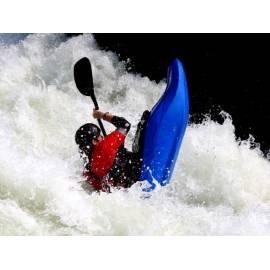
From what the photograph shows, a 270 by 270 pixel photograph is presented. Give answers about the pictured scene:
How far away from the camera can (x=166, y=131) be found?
272cm

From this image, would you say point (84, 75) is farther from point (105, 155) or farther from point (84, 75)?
point (105, 155)

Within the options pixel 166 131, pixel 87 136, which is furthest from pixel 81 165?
pixel 166 131

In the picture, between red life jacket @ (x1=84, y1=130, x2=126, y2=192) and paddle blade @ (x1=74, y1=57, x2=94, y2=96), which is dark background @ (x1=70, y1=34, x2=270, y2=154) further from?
red life jacket @ (x1=84, y1=130, x2=126, y2=192)

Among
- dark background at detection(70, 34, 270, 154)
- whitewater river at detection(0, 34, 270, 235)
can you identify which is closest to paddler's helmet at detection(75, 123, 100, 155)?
whitewater river at detection(0, 34, 270, 235)

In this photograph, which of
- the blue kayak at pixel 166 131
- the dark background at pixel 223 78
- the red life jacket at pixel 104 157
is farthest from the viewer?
the dark background at pixel 223 78

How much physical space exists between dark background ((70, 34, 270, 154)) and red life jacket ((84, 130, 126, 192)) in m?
1.10

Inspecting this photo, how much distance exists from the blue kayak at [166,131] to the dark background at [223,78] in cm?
71

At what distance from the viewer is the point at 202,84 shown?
3.73m

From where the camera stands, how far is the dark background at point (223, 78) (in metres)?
3.54

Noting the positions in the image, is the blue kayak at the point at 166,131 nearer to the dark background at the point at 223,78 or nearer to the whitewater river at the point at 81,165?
the whitewater river at the point at 81,165

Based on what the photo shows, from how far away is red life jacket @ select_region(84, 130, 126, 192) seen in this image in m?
2.45

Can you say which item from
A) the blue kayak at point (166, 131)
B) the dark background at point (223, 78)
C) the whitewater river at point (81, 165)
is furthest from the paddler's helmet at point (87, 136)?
the dark background at point (223, 78)

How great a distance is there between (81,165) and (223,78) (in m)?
1.44

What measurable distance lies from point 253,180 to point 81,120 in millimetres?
1159
